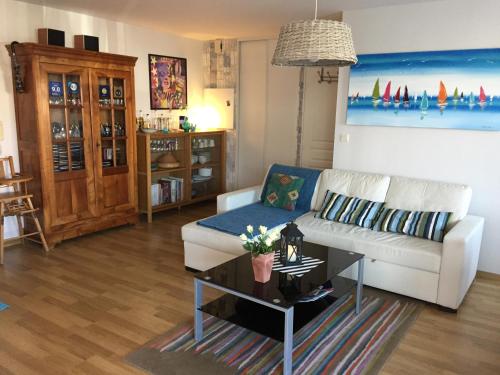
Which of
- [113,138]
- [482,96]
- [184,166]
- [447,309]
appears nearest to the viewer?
[447,309]

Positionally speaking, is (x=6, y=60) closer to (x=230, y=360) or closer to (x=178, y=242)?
(x=178, y=242)

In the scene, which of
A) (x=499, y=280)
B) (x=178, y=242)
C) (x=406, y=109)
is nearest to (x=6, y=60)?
(x=178, y=242)

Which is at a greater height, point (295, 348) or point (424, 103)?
point (424, 103)

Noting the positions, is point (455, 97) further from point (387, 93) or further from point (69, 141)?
point (69, 141)

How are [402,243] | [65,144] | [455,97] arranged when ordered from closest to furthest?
[402,243] → [455,97] → [65,144]

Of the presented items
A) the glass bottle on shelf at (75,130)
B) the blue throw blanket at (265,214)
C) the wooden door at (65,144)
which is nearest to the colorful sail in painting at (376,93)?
the blue throw blanket at (265,214)

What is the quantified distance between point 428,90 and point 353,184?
1040 mm

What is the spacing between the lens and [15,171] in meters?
4.09

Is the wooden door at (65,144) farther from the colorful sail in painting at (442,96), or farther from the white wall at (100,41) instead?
the colorful sail in painting at (442,96)

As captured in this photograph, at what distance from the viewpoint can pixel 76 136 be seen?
4.18 m

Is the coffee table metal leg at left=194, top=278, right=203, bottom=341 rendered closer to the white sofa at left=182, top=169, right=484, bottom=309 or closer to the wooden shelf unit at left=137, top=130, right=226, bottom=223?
the white sofa at left=182, top=169, right=484, bottom=309

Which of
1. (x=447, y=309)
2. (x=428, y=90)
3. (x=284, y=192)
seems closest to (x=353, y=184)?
(x=284, y=192)

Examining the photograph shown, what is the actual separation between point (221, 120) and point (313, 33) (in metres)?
3.94

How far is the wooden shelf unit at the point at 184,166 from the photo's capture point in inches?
195
